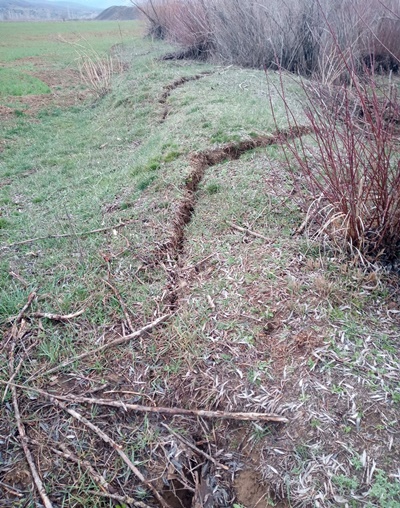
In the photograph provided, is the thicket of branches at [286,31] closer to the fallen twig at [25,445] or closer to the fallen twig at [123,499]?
the fallen twig at [25,445]

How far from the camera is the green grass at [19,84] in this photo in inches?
452

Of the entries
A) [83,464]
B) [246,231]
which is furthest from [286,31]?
[83,464]

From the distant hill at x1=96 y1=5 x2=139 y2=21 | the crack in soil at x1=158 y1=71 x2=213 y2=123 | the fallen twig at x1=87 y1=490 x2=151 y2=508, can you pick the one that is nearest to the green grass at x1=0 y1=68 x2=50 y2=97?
the crack in soil at x1=158 y1=71 x2=213 y2=123

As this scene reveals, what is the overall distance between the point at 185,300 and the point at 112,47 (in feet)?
65.5

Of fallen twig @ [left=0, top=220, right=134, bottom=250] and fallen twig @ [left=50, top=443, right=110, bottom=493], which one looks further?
fallen twig @ [left=0, top=220, right=134, bottom=250]

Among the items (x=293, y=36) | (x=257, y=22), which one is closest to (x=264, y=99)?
(x=293, y=36)

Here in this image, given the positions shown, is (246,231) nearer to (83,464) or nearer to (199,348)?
(199,348)

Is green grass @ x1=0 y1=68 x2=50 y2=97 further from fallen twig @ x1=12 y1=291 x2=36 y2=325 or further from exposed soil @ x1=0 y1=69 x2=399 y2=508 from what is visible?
exposed soil @ x1=0 y1=69 x2=399 y2=508

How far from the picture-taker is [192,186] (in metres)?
4.37

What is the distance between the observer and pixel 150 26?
1992cm

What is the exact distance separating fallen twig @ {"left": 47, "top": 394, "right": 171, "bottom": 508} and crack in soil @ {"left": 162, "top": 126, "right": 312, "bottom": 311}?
960 millimetres

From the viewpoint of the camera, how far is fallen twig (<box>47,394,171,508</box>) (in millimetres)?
2105

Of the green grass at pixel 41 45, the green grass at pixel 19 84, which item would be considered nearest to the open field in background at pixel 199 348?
the green grass at pixel 19 84

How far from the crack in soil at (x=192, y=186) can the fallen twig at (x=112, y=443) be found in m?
0.96
